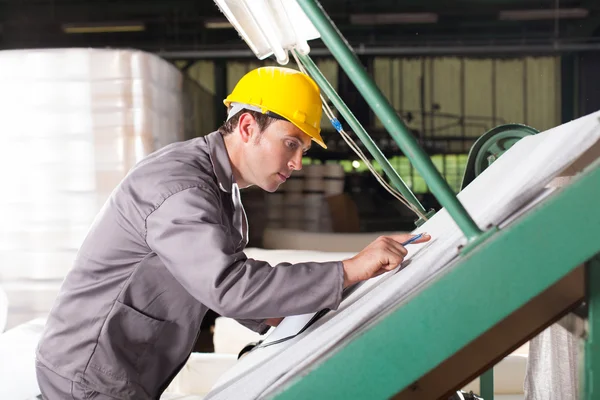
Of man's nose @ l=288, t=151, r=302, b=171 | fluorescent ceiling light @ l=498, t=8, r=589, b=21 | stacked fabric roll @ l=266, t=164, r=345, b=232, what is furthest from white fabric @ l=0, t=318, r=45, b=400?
fluorescent ceiling light @ l=498, t=8, r=589, b=21

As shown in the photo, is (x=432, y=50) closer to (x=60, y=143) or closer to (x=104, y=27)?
(x=104, y=27)

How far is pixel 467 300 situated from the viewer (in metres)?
0.73

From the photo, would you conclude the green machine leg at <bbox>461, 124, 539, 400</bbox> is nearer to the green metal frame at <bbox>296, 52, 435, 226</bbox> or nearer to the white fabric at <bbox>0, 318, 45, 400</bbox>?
the green metal frame at <bbox>296, 52, 435, 226</bbox>

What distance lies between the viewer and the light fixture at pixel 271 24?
4.45 feet

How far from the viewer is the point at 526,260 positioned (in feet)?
2.36

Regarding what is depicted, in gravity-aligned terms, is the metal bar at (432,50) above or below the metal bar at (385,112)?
above

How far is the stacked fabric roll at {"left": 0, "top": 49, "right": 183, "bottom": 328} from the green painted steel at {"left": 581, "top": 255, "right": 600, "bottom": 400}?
2.90m

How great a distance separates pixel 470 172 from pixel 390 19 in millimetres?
4684

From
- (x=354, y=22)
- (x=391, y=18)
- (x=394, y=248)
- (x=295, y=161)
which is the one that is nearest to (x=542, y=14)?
(x=391, y=18)

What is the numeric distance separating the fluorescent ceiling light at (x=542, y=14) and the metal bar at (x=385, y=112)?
605cm

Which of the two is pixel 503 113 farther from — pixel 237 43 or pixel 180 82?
pixel 180 82

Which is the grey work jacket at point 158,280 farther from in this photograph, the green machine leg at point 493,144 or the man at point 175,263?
the green machine leg at point 493,144

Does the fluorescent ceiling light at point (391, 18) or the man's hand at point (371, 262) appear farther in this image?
the fluorescent ceiling light at point (391, 18)

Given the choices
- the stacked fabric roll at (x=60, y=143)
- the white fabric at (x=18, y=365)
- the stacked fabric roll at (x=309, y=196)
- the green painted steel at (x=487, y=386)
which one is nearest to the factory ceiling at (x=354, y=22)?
the stacked fabric roll at (x=309, y=196)
